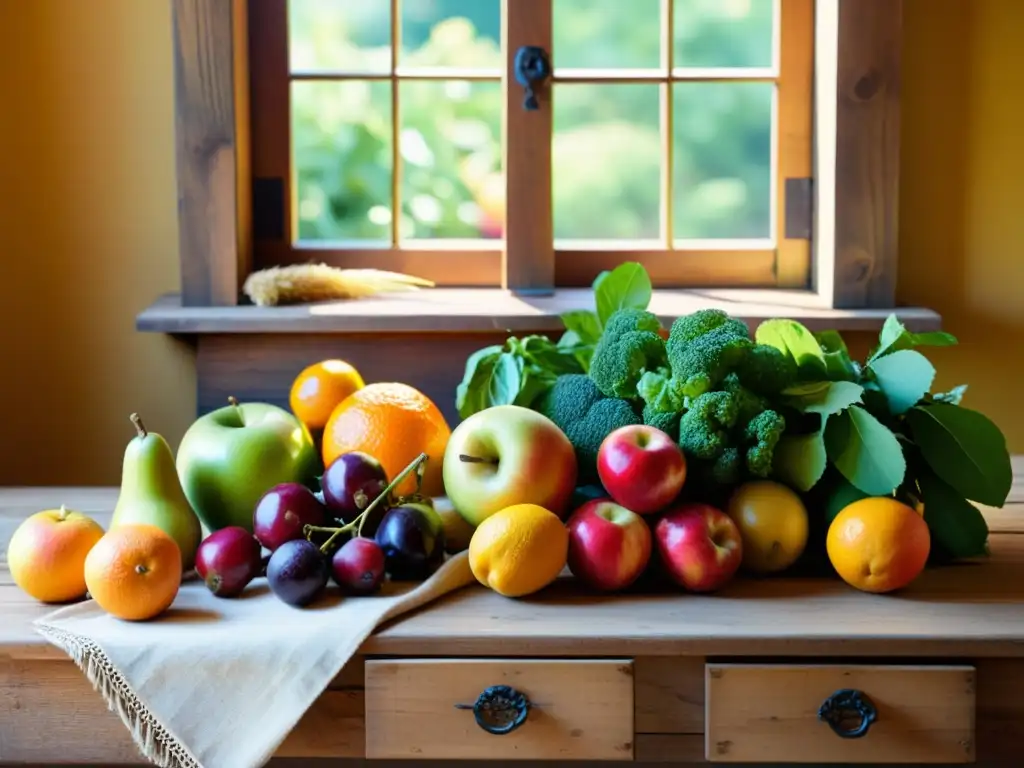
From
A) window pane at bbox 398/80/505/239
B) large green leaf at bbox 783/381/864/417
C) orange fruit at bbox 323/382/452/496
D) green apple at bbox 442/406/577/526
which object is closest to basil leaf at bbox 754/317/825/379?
large green leaf at bbox 783/381/864/417

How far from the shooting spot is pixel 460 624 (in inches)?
42.6

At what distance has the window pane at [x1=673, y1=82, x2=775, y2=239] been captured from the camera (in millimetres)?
2084

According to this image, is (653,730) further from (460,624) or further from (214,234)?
(214,234)

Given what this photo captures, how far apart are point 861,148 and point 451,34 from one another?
2.20 ft

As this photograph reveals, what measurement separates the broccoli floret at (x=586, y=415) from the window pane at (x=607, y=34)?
2.92ft

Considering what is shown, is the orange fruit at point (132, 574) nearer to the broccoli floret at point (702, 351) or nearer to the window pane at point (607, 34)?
the broccoli floret at point (702, 351)

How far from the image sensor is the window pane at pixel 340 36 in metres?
2.05

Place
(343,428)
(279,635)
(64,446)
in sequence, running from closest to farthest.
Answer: (279,635), (343,428), (64,446)

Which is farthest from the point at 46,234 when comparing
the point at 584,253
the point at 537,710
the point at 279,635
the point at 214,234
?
the point at 537,710

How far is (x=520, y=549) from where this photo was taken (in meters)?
1.12

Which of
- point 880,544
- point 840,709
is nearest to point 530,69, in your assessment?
point 880,544

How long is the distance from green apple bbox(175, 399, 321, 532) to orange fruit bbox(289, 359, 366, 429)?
0.15m

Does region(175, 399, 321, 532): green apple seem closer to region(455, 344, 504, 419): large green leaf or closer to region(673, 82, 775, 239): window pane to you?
region(455, 344, 504, 419): large green leaf

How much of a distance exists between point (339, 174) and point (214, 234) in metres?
0.27
